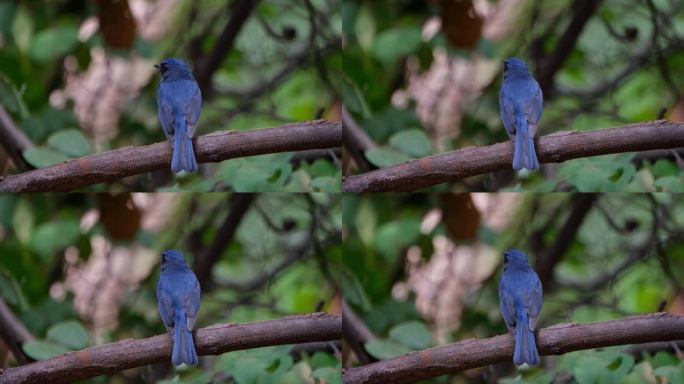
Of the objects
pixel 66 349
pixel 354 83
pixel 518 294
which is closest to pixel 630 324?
pixel 518 294

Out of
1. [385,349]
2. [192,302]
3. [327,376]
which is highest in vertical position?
[192,302]

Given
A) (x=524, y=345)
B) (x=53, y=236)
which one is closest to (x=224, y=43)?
(x=53, y=236)

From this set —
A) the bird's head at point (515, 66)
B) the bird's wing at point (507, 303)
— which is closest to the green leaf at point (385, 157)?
the bird's head at point (515, 66)

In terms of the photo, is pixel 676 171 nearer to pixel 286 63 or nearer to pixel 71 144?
pixel 286 63

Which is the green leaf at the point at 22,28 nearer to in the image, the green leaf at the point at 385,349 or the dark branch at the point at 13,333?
the dark branch at the point at 13,333

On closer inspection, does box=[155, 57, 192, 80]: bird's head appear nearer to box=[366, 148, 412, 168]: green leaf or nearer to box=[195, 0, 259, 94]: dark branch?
box=[195, 0, 259, 94]: dark branch

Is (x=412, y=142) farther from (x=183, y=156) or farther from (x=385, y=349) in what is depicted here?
(x=183, y=156)

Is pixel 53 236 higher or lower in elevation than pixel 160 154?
lower
